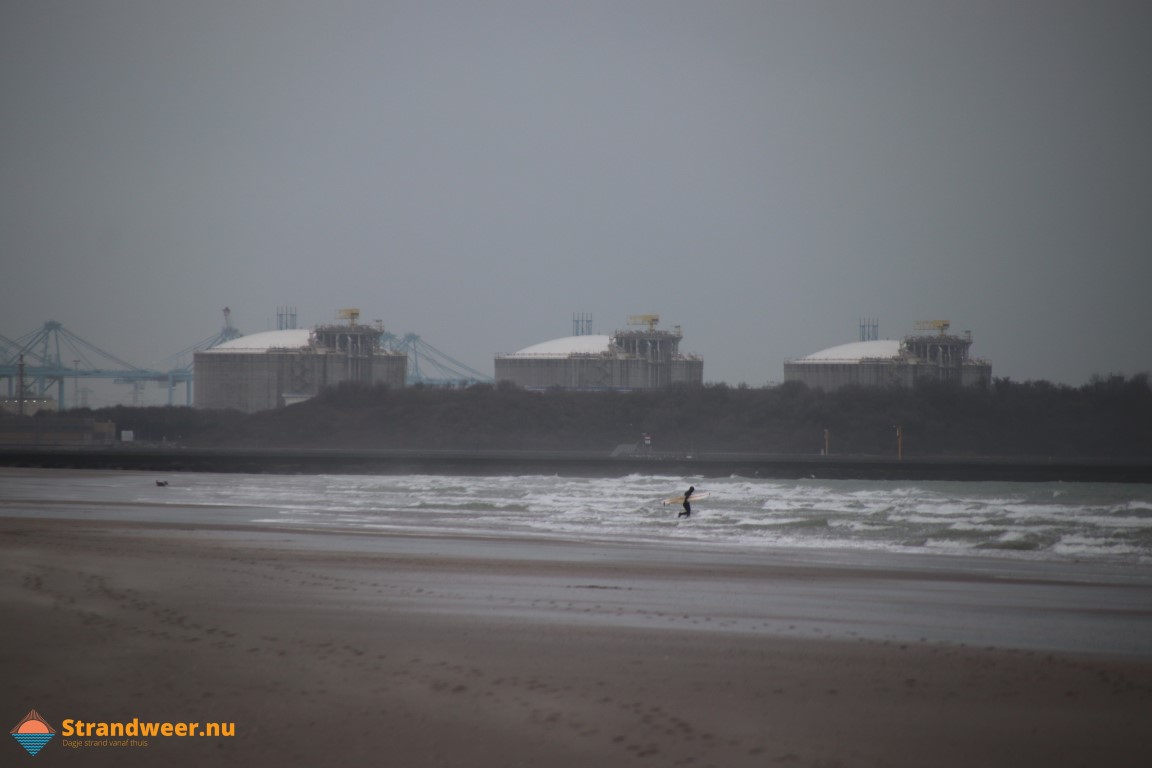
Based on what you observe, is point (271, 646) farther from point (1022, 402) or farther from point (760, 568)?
point (1022, 402)

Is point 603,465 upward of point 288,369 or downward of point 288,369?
downward

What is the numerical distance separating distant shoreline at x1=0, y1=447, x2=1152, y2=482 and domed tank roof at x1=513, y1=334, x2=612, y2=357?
131 feet

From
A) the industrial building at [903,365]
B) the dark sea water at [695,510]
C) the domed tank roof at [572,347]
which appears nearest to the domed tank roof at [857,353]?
the industrial building at [903,365]

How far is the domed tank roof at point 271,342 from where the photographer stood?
107 m

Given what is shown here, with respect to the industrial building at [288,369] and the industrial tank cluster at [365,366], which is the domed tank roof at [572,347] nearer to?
the industrial tank cluster at [365,366]

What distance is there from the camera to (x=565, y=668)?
9242mm

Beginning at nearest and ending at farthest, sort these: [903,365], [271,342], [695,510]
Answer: [695,510]
[903,365]
[271,342]

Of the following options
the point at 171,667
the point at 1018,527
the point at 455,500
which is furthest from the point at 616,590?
the point at 455,500

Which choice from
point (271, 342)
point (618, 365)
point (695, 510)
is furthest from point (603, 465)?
point (271, 342)

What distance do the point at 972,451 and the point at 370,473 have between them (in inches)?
1762

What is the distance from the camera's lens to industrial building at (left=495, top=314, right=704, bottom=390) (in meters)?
101

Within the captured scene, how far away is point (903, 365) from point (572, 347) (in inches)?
1268

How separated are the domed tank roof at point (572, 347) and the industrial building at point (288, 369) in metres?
15.1

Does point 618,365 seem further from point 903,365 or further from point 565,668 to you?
point 565,668
